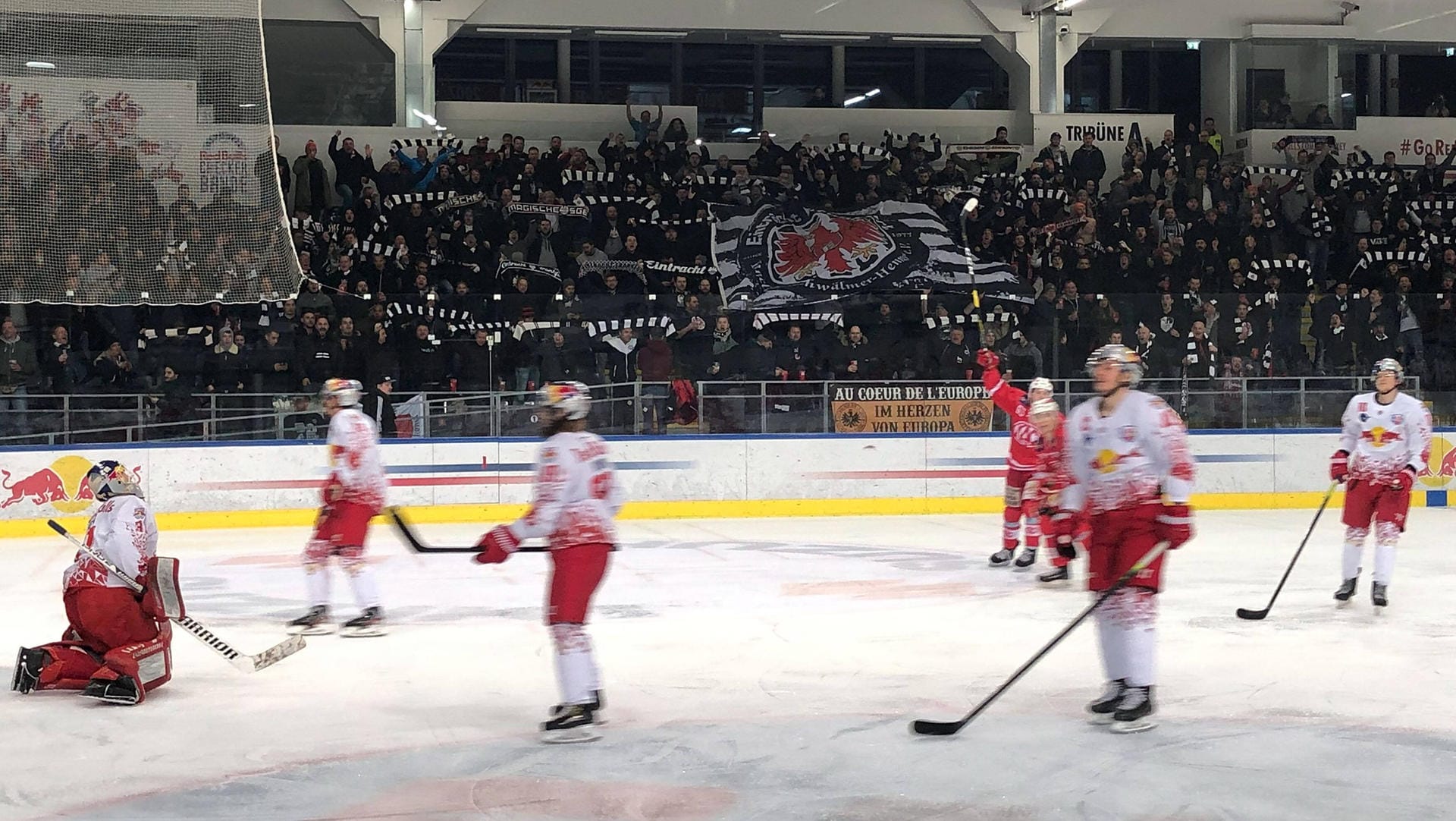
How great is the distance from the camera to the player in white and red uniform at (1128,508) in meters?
5.65

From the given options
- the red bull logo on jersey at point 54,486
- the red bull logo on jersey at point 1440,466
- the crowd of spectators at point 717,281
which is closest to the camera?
the red bull logo on jersey at point 54,486

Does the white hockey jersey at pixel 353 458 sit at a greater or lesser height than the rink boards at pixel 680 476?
greater

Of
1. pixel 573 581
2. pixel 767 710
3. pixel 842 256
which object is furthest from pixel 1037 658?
pixel 842 256

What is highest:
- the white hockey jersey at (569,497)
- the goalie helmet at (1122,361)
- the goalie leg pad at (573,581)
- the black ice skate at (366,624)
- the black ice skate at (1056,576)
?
the goalie helmet at (1122,361)

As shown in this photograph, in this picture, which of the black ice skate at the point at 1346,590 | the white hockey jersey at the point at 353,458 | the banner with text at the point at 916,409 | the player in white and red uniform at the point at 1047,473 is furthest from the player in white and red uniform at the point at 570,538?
the banner with text at the point at 916,409

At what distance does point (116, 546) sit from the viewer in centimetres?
639

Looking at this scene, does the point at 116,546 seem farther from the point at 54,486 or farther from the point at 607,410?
the point at 607,410

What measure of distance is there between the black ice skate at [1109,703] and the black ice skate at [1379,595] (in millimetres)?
3460

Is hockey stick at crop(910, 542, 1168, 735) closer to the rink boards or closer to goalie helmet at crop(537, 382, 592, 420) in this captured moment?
goalie helmet at crop(537, 382, 592, 420)

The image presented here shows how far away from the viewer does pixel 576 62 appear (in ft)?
82.4

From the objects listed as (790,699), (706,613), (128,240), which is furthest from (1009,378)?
(790,699)

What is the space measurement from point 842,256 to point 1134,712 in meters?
12.6

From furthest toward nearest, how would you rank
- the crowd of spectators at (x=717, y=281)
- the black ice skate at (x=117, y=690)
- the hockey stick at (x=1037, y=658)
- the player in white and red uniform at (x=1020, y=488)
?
the crowd of spectators at (x=717, y=281) < the player in white and red uniform at (x=1020, y=488) < the black ice skate at (x=117, y=690) < the hockey stick at (x=1037, y=658)

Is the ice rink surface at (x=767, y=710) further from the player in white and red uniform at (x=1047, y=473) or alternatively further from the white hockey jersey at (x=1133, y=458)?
the white hockey jersey at (x=1133, y=458)
